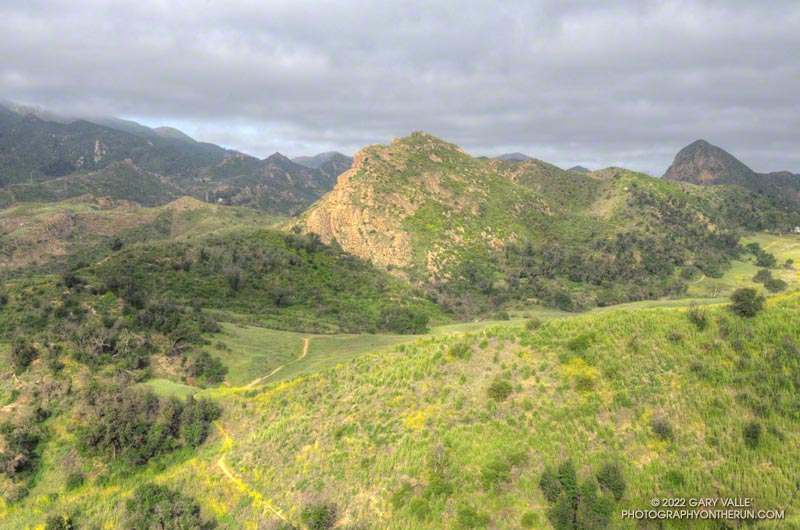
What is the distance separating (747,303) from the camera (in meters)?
25.5

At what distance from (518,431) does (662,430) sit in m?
7.45

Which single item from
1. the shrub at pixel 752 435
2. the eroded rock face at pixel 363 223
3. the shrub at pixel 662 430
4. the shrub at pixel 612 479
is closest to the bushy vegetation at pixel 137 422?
the shrub at pixel 612 479

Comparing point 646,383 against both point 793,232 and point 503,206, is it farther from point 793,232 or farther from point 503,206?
point 793,232

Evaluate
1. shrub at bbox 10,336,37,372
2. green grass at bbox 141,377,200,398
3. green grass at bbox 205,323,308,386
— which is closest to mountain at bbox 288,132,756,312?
green grass at bbox 205,323,308,386

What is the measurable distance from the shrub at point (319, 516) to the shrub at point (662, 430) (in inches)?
718

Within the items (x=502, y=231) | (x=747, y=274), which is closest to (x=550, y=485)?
(x=502, y=231)

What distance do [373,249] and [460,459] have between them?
→ 89.4m

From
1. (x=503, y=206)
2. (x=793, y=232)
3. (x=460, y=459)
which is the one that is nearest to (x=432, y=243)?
(x=503, y=206)

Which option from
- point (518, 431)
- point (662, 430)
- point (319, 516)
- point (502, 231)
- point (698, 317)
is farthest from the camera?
point (502, 231)

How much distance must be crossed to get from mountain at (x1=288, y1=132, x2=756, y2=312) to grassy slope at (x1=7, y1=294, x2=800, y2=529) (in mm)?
61536

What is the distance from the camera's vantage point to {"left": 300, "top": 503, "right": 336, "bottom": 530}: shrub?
21.5 meters

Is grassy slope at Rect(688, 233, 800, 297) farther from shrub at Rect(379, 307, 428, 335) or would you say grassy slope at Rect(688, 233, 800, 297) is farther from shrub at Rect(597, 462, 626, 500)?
shrub at Rect(597, 462, 626, 500)

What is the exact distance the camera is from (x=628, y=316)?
29266 millimetres

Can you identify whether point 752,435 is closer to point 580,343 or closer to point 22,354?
point 580,343
